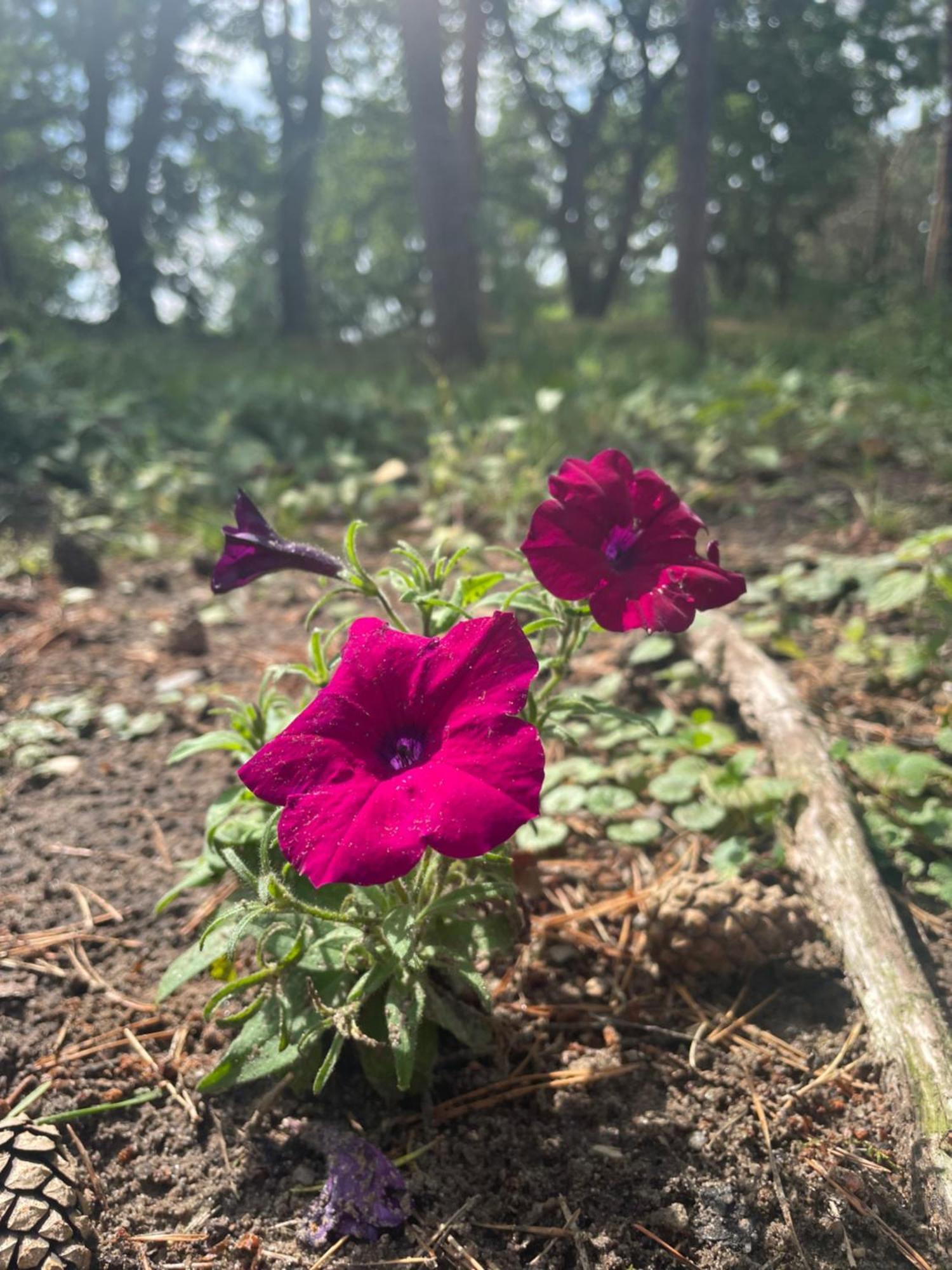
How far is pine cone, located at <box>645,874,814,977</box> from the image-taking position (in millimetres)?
1646

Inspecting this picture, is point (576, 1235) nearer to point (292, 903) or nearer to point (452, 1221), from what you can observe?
point (452, 1221)

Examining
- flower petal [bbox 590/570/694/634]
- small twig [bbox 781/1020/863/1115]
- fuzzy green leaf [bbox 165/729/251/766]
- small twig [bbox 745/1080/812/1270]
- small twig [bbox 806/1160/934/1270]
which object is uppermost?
flower petal [bbox 590/570/694/634]

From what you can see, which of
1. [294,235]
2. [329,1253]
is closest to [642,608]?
[329,1253]

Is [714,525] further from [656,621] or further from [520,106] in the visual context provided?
[520,106]

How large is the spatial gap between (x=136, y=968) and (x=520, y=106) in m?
22.8

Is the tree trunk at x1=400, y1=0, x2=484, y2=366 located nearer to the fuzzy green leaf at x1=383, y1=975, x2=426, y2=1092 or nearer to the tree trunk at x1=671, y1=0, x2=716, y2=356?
the tree trunk at x1=671, y1=0, x2=716, y2=356

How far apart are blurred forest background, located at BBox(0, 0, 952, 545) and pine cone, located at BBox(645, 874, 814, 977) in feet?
7.62

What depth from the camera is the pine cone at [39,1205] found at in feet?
3.79

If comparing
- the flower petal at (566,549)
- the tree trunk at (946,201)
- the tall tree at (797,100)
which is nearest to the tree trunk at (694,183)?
the tree trunk at (946,201)

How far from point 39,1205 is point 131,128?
1885cm

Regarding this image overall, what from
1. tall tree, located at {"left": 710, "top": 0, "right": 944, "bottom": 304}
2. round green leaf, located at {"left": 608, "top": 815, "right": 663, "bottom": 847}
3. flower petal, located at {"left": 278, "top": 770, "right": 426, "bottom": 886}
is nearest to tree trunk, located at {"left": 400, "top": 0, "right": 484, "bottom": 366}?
round green leaf, located at {"left": 608, "top": 815, "right": 663, "bottom": 847}

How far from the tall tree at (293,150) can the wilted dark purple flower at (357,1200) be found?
14.9 m

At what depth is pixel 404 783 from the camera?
3.53 ft

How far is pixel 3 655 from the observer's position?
3041mm
